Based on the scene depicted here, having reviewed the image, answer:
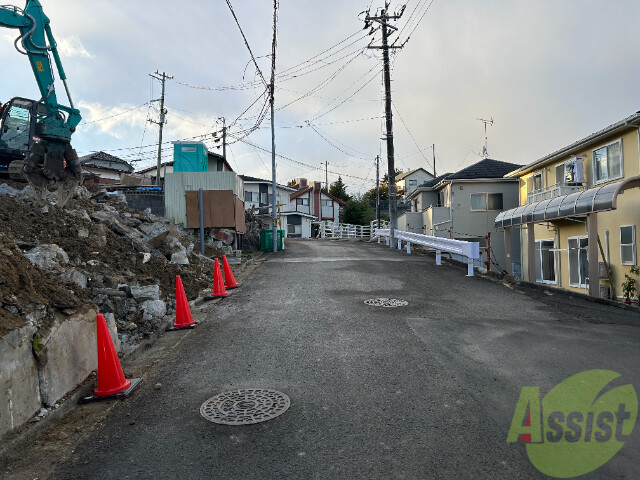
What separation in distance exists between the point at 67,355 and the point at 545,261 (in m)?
20.9

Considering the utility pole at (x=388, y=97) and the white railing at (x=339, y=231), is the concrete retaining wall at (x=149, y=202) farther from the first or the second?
the white railing at (x=339, y=231)

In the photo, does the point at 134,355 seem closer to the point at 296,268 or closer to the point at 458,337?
the point at 458,337

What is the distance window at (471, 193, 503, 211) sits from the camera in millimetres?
28391

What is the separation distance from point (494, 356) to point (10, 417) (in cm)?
531

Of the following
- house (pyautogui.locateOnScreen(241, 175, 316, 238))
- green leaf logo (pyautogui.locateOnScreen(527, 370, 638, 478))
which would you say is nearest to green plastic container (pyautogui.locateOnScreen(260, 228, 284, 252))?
green leaf logo (pyautogui.locateOnScreen(527, 370, 638, 478))

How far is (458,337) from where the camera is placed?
6898mm

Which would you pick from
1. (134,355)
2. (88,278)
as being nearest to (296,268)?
(88,278)

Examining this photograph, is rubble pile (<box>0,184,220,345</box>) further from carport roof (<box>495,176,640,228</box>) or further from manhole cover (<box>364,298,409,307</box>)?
carport roof (<box>495,176,640,228</box>)

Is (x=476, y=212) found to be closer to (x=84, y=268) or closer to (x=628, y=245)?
(x=628, y=245)

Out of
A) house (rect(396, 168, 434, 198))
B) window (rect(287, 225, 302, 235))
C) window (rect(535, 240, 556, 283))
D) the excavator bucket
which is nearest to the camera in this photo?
the excavator bucket

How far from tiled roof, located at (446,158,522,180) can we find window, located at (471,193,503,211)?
1.18 meters

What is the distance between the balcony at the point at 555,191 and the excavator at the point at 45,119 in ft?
54.6

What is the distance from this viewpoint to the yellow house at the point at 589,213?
496 inches
